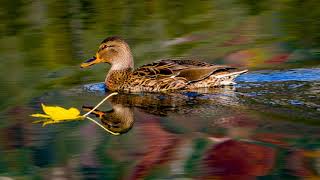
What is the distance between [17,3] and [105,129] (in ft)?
30.9

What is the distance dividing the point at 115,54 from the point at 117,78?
0.52 metres

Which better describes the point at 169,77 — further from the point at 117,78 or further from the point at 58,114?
the point at 58,114

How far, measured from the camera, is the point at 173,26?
50.9ft

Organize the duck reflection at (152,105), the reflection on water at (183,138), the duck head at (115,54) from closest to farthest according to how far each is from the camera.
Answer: the reflection on water at (183,138), the duck reflection at (152,105), the duck head at (115,54)

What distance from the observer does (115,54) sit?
12477 mm

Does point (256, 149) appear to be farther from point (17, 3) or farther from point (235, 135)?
point (17, 3)

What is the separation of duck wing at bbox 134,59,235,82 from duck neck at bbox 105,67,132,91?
7.4 inches

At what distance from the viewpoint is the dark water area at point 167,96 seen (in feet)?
27.5

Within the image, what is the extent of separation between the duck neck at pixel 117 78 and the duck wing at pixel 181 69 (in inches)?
7.4

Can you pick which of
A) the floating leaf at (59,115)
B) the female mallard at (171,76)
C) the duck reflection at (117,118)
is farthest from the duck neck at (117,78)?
the floating leaf at (59,115)

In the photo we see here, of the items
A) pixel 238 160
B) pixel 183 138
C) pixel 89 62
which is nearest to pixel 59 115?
pixel 183 138

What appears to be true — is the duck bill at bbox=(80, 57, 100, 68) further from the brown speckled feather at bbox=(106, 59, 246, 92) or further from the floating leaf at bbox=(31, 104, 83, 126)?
the floating leaf at bbox=(31, 104, 83, 126)

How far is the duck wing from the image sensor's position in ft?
37.4

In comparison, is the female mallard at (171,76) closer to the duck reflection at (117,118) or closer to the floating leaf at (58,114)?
the duck reflection at (117,118)
